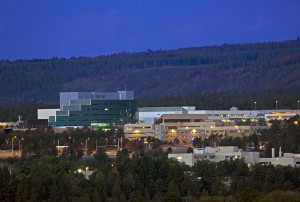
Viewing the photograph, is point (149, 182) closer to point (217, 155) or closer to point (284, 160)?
point (284, 160)

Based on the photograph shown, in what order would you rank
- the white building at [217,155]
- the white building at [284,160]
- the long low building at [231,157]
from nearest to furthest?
the white building at [284,160], the long low building at [231,157], the white building at [217,155]

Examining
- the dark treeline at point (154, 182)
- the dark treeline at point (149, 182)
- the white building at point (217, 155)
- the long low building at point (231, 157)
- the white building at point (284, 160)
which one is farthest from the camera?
the white building at point (217, 155)

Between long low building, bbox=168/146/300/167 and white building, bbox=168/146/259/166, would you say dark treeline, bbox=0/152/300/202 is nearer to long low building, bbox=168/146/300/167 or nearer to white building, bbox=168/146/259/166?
long low building, bbox=168/146/300/167

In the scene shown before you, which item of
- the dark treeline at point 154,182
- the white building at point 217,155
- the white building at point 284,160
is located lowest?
the dark treeline at point 154,182

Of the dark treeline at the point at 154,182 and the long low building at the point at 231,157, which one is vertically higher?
the long low building at the point at 231,157

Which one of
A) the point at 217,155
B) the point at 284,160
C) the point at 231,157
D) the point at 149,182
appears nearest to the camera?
the point at 149,182

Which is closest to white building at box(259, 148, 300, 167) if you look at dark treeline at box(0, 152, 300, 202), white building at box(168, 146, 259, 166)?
white building at box(168, 146, 259, 166)

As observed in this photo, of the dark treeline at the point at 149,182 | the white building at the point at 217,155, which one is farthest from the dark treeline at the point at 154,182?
the white building at the point at 217,155

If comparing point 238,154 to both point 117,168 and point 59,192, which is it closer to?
point 117,168

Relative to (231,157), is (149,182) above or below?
below

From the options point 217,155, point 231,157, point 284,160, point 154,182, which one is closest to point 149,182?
point 154,182

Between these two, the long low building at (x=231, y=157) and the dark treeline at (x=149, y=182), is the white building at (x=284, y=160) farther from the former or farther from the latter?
the dark treeline at (x=149, y=182)

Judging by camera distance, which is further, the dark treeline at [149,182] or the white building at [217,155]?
the white building at [217,155]

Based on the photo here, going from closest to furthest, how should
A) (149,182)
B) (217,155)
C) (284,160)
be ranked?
(149,182) < (284,160) < (217,155)
